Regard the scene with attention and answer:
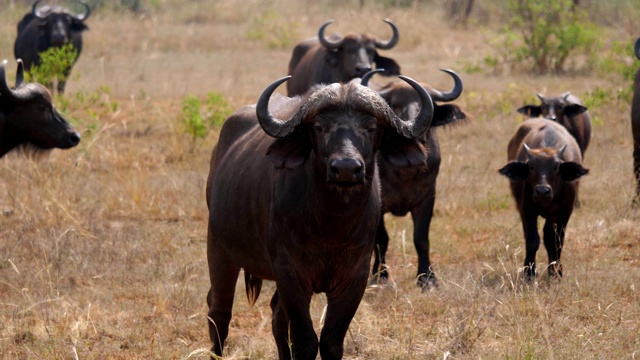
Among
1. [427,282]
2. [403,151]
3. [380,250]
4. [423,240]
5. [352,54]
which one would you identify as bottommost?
[427,282]

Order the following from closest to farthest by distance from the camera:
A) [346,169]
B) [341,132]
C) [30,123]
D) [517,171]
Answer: [346,169]
[341,132]
[517,171]
[30,123]

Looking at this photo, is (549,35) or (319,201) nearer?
(319,201)

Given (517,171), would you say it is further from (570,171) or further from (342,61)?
(342,61)

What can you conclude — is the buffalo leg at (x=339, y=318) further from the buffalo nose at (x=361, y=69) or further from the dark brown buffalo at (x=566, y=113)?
the buffalo nose at (x=361, y=69)

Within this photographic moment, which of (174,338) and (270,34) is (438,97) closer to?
(174,338)

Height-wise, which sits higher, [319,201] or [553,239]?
[319,201]

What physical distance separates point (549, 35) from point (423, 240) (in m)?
10.8

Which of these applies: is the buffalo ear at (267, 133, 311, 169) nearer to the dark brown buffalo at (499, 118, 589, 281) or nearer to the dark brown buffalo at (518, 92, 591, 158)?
the dark brown buffalo at (499, 118, 589, 281)

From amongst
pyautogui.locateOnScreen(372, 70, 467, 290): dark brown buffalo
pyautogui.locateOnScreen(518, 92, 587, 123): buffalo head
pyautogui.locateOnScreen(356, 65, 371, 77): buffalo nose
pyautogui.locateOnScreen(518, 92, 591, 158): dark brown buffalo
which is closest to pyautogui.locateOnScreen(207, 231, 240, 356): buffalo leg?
pyautogui.locateOnScreen(372, 70, 467, 290): dark brown buffalo

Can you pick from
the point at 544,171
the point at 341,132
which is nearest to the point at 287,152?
the point at 341,132

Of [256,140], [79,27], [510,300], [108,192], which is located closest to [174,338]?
[256,140]

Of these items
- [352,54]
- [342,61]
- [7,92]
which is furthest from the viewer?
[342,61]

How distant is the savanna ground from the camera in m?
5.88

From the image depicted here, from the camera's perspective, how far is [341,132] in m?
4.38
